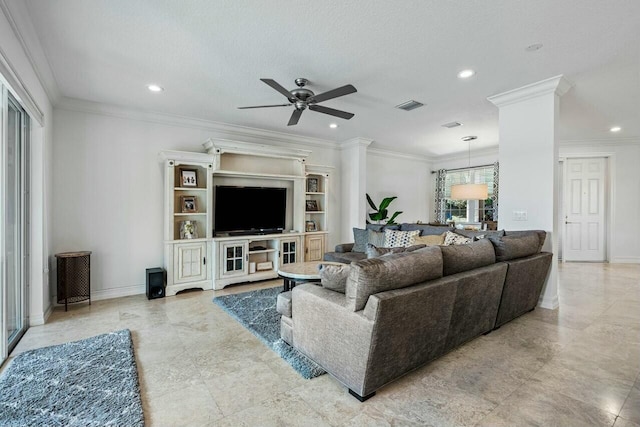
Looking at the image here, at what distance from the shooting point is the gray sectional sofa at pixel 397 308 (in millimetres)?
1894

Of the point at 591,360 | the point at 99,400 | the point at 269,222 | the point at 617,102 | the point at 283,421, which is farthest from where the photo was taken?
the point at 269,222

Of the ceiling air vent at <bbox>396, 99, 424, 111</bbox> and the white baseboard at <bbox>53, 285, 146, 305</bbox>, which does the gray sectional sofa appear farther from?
the white baseboard at <bbox>53, 285, 146, 305</bbox>

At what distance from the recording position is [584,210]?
6.73m

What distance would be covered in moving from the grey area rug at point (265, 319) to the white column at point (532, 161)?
2952 millimetres

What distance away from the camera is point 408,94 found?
371cm

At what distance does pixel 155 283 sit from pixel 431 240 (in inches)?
143

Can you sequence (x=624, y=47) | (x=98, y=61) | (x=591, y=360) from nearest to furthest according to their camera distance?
(x=591, y=360) → (x=624, y=47) → (x=98, y=61)

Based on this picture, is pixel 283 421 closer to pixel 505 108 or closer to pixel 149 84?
pixel 149 84

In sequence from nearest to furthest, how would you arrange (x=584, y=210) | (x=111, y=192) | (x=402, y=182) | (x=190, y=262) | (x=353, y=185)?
(x=111, y=192)
(x=190, y=262)
(x=353, y=185)
(x=584, y=210)
(x=402, y=182)

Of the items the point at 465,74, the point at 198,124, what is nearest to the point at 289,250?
the point at 198,124

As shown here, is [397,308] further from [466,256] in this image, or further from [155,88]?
[155,88]

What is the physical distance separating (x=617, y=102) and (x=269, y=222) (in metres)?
5.12

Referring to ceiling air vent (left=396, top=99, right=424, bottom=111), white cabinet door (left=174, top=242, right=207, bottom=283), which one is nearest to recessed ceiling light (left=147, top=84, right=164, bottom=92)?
white cabinet door (left=174, top=242, right=207, bottom=283)

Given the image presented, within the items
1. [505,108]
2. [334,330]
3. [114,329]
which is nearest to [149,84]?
[114,329]
